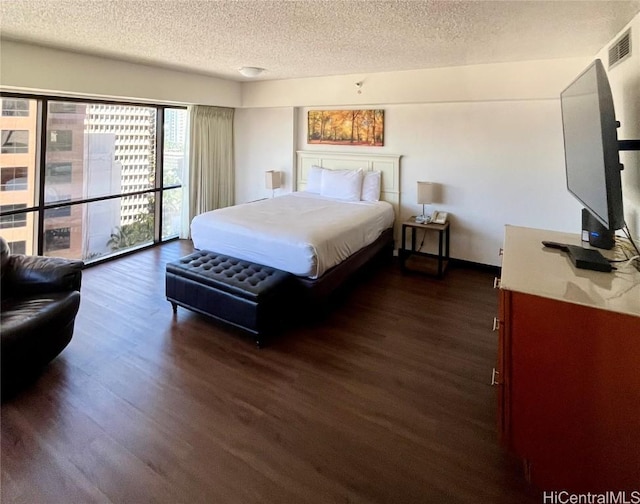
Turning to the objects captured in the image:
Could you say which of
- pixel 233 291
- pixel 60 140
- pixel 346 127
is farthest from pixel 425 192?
pixel 60 140

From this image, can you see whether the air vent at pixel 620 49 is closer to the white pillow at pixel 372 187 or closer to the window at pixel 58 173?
the white pillow at pixel 372 187

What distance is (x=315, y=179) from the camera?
18.5 feet

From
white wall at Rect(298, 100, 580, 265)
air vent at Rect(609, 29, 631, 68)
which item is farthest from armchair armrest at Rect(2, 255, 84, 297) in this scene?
air vent at Rect(609, 29, 631, 68)

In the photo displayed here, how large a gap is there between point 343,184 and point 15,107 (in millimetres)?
3804

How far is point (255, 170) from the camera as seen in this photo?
21.4 feet

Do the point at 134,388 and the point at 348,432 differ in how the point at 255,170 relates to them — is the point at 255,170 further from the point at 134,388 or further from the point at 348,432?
the point at 348,432

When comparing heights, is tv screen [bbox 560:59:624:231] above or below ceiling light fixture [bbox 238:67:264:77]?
below

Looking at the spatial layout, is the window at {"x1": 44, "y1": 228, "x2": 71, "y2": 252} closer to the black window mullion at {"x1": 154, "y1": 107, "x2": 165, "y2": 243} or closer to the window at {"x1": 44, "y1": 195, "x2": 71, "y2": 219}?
the window at {"x1": 44, "y1": 195, "x2": 71, "y2": 219}

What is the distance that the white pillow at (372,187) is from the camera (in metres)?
5.23

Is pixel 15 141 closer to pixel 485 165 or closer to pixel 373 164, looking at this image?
pixel 373 164

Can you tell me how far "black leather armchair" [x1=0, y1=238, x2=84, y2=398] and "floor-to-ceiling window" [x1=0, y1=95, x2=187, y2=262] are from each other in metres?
1.60

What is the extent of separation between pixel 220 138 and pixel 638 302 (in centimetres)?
600

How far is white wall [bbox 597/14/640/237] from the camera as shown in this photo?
2344 mm

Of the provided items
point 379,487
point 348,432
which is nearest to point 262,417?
point 348,432
